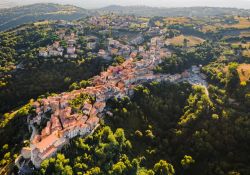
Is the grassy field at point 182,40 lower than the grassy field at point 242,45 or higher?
lower

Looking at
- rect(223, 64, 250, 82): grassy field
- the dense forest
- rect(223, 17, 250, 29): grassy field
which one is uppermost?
rect(223, 17, 250, 29): grassy field

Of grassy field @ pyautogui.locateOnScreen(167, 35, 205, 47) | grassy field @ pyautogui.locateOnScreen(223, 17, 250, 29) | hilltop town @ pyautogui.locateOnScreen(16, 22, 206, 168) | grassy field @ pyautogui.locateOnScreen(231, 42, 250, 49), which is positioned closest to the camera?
hilltop town @ pyautogui.locateOnScreen(16, 22, 206, 168)

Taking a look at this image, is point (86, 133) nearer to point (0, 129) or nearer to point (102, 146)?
point (102, 146)

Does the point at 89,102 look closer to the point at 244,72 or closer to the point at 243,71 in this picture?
the point at 244,72

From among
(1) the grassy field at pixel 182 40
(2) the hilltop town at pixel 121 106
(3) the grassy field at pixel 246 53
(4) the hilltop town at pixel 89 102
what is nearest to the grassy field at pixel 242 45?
(2) the hilltop town at pixel 121 106

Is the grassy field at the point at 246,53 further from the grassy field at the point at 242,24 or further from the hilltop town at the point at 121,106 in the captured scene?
the grassy field at the point at 242,24

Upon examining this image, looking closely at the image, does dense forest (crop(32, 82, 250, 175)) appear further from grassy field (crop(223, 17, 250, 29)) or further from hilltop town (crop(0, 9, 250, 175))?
grassy field (crop(223, 17, 250, 29))

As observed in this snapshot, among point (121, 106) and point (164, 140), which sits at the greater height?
point (121, 106)

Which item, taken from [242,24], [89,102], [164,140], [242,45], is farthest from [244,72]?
[242,24]

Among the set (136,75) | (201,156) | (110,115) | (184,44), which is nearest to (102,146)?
(110,115)

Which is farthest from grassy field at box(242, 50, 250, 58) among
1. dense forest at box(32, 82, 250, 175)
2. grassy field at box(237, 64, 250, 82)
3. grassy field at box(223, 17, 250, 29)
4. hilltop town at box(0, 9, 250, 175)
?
grassy field at box(223, 17, 250, 29)

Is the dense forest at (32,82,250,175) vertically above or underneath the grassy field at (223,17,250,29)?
underneath

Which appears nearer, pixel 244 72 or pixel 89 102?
pixel 89 102
